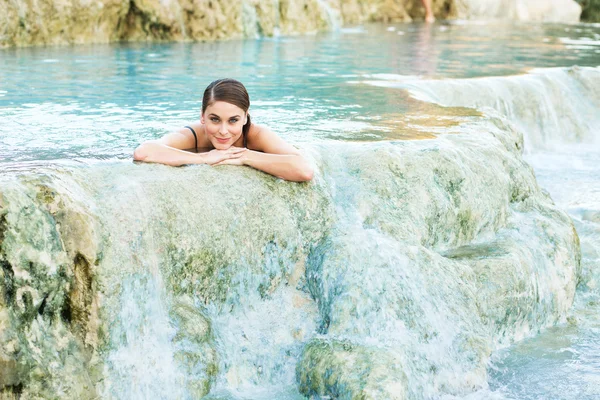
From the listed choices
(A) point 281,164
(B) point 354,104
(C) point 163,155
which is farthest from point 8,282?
(B) point 354,104

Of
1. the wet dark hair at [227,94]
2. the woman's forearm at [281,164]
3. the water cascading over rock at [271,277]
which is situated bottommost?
the water cascading over rock at [271,277]

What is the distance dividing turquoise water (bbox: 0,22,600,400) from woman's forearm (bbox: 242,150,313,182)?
0.79 metres

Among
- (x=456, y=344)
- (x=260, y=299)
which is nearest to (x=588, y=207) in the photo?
(x=456, y=344)

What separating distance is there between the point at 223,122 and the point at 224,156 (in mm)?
220

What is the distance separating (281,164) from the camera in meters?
5.05

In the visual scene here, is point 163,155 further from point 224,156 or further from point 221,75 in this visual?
point 221,75

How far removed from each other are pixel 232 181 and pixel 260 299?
29.7 inches

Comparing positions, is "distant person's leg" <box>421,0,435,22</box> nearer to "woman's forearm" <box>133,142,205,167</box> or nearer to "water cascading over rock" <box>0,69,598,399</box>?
"water cascading over rock" <box>0,69,598,399</box>

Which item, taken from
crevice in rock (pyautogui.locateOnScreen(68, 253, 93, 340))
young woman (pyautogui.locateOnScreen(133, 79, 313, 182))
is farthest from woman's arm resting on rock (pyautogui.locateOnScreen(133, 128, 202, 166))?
crevice in rock (pyautogui.locateOnScreen(68, 253, 93, 340))

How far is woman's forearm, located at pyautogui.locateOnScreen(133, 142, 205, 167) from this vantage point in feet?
16.3

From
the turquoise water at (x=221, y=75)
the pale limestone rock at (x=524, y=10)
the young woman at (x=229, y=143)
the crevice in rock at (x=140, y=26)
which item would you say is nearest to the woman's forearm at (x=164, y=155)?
the young woman at (x=229, y=143)

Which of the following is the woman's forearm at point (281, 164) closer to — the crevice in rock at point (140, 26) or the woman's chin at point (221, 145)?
the woman's chin at point (221, 145)

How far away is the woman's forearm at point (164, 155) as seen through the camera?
4969 mm

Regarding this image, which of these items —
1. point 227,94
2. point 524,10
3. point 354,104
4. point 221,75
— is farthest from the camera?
point 524,10
